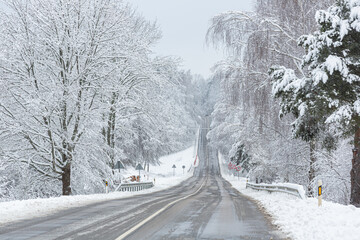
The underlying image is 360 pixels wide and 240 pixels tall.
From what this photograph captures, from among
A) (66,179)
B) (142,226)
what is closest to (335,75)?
(142,226)

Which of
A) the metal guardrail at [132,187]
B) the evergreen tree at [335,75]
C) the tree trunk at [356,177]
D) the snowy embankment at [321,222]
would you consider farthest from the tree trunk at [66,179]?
the tree trunk at [356,177]

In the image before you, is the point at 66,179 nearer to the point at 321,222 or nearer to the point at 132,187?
the point at 132,187

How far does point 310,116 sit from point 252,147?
14796 mm

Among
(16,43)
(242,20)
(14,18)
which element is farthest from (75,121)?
(242,20)

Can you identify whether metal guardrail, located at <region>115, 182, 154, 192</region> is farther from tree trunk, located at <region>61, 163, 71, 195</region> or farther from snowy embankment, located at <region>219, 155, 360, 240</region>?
snowy embankment, located at <region>219, 155, 360, 240</region>

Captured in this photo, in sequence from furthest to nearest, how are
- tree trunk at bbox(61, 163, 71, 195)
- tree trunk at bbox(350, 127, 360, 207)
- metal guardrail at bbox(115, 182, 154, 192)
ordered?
metal guardrail at bbox(115, 182, 154, 192)
tree trunk at bbox(61, 163, 71, 195)
tree trunk at bbox(350, 127, 360, 207)

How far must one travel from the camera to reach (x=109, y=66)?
20.2 m

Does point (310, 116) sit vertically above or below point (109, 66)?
below

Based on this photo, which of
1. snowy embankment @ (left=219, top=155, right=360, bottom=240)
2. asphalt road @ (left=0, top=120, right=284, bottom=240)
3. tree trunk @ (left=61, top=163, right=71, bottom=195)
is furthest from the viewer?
tree trunk @ (left=61, top=163, right=71, bottom=195)

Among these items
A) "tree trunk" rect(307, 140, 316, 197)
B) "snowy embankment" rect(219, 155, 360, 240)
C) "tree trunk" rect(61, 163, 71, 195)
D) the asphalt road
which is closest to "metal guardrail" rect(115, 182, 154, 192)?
"tree trunk" rect(61, 163, 71, 195)

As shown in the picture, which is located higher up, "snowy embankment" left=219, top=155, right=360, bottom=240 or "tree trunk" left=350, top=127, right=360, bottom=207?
"tree trunk" left=350, top=127, right=360, bottom=207

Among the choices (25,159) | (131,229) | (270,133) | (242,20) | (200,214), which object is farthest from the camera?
(270,133)

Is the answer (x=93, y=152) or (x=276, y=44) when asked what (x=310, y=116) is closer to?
(x=276, y=44)

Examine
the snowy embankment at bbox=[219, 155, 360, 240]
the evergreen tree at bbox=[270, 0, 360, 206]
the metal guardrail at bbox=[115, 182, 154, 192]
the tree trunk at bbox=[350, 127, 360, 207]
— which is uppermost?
the evergreen tree at bbox=[270, 0, 360, 206]
